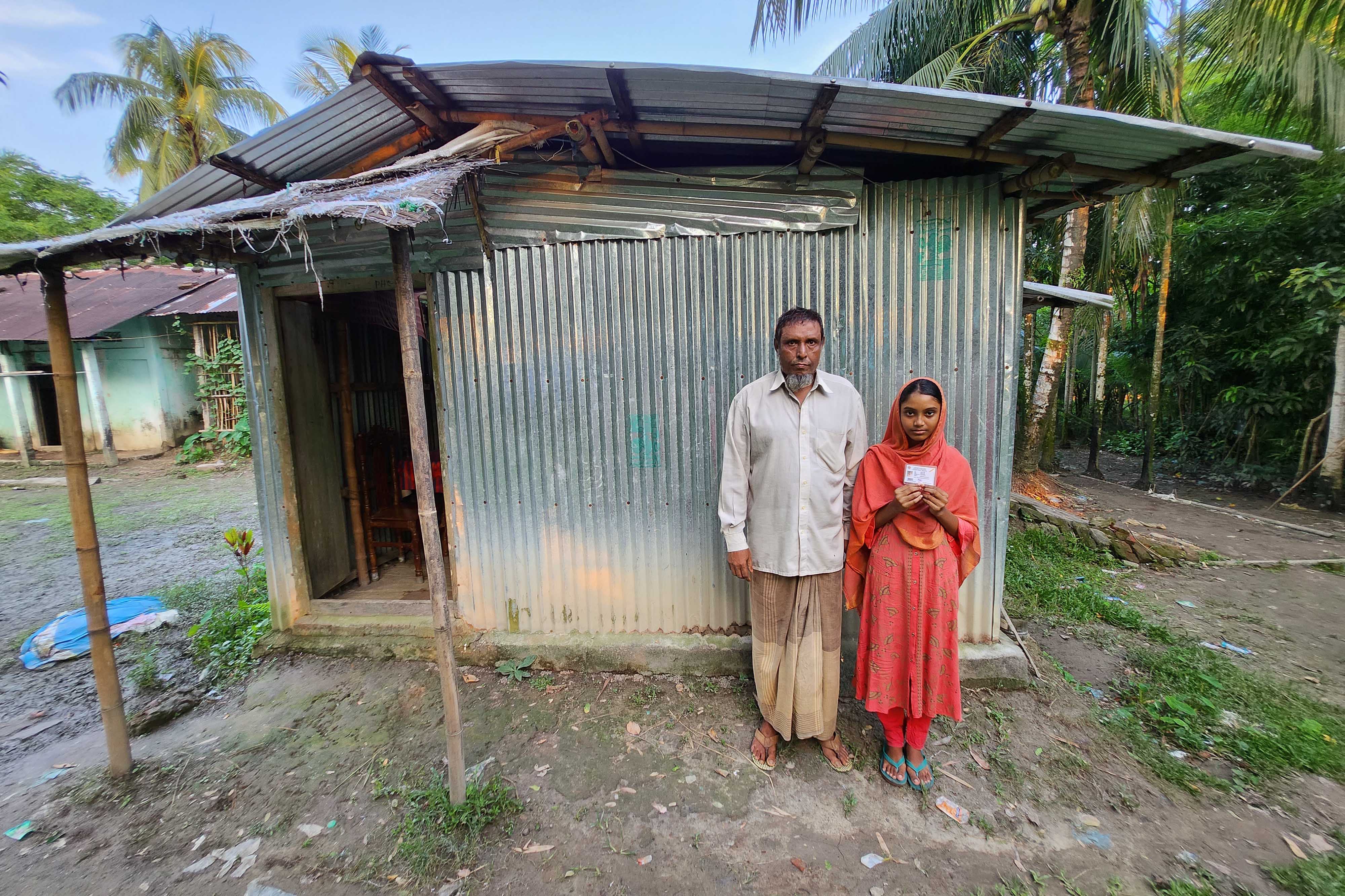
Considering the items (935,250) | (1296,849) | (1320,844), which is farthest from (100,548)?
(1320,844)

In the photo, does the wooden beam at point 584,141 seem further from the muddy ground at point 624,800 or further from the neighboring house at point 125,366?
the neighboring house at point 125,366

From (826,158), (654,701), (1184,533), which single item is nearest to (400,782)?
(654,701)

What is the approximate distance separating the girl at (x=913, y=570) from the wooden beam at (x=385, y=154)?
10.4ft

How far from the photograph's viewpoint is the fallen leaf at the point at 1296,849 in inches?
82.0

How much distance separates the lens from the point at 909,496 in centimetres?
223

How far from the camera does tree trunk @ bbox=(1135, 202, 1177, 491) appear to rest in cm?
831

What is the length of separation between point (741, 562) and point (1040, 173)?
262cm

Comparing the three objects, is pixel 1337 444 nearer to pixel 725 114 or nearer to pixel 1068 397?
pixel 725 114

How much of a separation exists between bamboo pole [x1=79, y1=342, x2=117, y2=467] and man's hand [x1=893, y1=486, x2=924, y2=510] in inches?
642

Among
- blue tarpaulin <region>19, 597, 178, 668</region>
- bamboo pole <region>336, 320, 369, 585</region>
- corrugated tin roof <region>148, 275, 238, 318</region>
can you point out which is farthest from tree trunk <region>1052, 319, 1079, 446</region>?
corrugated tin roof <region>148, 275, 238, 318</region>

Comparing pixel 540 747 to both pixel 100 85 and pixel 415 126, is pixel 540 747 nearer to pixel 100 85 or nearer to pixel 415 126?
pixel 415 126

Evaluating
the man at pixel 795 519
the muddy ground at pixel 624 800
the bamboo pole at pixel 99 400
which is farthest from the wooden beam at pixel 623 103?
the bamboo pole at pixel 99 400

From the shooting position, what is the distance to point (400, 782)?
101 inches

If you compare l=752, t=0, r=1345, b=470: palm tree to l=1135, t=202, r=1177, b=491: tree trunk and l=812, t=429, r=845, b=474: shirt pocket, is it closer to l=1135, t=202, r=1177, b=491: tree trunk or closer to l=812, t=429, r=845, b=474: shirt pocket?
Result: l=1135, t=202, r=1177, b=491: tree trunk
